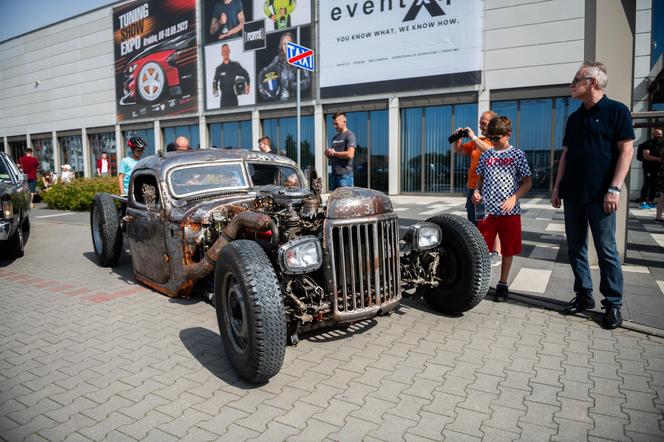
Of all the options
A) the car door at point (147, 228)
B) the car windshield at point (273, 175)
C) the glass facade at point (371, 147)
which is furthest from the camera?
the glass facade at point (371, 147)

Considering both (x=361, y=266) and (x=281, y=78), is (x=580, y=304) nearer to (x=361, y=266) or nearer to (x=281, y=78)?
(x=361, y=266)

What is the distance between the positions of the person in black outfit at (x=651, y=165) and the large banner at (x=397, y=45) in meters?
5.59

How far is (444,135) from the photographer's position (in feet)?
52.7

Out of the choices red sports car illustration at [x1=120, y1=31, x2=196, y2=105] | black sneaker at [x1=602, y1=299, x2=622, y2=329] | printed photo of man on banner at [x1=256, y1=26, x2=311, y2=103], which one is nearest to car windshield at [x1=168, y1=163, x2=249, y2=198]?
black sneaker at [x1=602, y1=299, x2=622, y2=329]

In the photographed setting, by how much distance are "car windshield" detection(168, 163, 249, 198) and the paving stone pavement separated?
1331 mm

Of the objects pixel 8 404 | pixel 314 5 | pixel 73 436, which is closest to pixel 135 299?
pixel 8 404

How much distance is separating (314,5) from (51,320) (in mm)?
16532

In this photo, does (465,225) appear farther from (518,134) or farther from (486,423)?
(518,134)

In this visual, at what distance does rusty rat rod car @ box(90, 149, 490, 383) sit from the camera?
9.62ft

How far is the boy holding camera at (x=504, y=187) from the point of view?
4.42 meters

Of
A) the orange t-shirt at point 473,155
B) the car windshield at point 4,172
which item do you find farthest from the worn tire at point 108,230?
the orange t-shirt at point 473,155

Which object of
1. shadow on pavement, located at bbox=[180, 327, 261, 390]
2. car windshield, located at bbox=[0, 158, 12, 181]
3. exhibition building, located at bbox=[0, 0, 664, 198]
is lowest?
shadow on pavement, located at bbox=[180, 327, 261, 390]

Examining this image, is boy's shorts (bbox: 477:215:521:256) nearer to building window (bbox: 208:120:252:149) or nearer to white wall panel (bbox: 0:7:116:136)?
building window (bbox: 208:120:252:149)

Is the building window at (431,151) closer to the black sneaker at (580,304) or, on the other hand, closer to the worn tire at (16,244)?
the black sneaker at (580,304)
